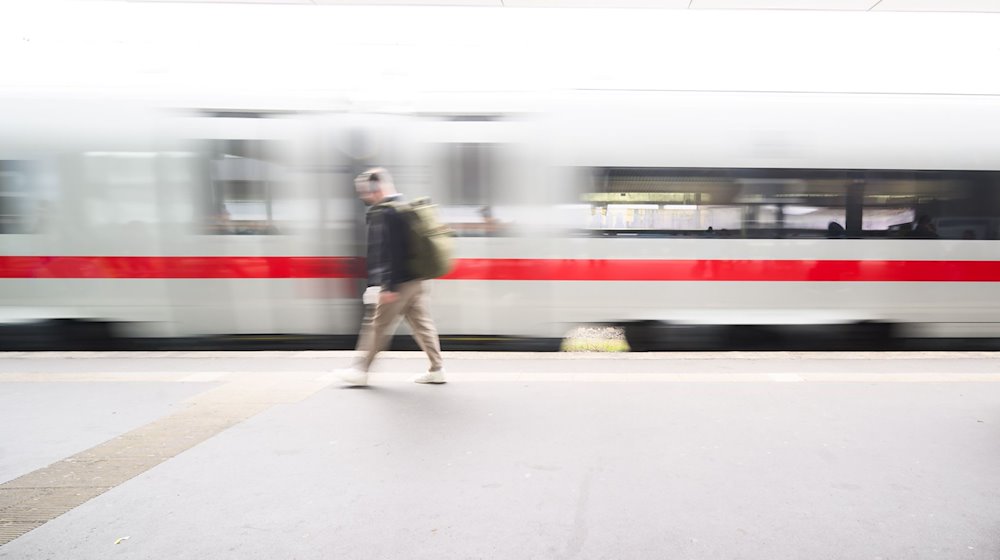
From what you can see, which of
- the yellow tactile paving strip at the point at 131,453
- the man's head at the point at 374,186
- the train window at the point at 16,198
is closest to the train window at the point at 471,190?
the man's head at the point at 374,186

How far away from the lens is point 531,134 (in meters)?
6.33

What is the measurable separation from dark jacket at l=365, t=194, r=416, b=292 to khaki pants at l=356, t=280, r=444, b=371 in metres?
0.11

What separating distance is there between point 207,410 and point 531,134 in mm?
3981

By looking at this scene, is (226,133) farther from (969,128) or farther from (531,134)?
(969,128)

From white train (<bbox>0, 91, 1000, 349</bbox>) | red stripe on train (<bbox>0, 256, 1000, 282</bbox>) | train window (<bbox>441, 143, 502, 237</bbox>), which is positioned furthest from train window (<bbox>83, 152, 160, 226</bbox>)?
train window (<bbox>441, 143, 502, 237</bbox>)

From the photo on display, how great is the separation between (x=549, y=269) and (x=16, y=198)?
5709 mm

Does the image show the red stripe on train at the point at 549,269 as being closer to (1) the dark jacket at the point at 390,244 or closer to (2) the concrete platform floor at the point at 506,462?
(2) the concrete platform floor at the point at 506,462

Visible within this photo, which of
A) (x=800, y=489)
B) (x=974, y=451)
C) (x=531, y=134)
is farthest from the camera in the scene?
(x=531, y=134)

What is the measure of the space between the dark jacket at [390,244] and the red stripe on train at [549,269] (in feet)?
6.05

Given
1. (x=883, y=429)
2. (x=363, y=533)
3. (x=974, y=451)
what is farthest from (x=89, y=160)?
(x=974, y=451)

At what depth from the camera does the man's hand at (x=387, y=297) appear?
456 centimetres

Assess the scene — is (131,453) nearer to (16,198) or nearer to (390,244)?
(390,244)

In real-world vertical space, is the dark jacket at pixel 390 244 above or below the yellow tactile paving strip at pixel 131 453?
above

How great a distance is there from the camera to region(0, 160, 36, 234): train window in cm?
646
